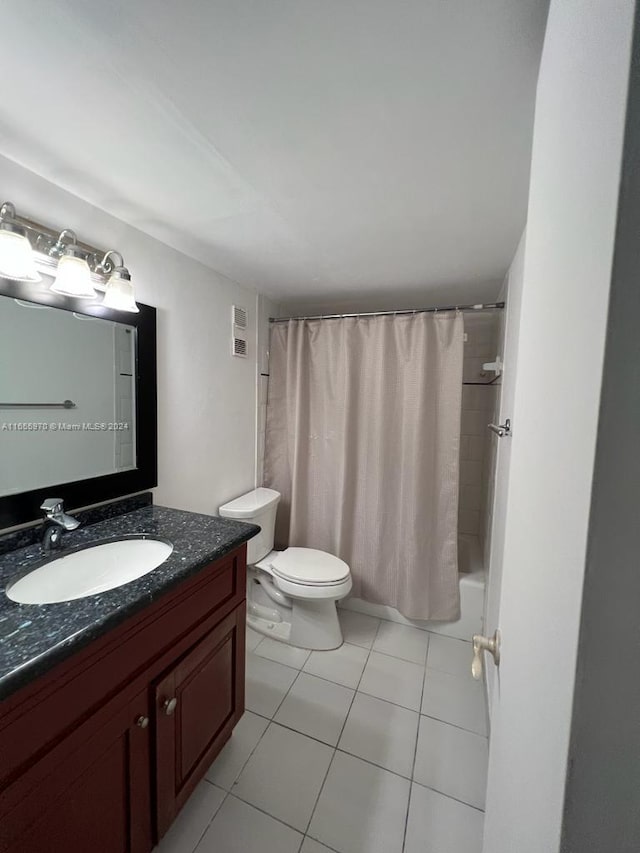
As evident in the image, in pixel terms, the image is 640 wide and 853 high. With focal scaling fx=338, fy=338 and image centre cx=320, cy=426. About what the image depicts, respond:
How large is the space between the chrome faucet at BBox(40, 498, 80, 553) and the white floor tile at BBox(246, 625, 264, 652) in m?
1.28

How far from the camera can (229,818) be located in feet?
3.69

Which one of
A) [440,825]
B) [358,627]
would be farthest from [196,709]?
[358,627]

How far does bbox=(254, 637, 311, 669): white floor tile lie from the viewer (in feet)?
5.96

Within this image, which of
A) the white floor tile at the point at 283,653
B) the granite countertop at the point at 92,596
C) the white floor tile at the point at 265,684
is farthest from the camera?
the white floor tile at the point at 283,653

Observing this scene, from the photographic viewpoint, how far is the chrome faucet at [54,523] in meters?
1.06

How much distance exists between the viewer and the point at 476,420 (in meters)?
2.51

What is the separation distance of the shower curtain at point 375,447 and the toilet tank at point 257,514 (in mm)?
254

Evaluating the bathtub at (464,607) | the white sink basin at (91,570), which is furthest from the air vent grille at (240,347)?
the bathtub at (464,607)

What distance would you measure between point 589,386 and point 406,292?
2178 millimetres

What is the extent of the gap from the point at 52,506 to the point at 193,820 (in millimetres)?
1138

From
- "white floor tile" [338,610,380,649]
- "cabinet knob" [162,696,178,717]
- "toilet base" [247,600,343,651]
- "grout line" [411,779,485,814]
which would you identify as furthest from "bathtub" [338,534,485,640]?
"cabinet knob" [162,696,178,717]

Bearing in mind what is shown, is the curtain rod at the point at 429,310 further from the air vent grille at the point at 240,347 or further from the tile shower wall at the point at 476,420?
the air vent grille at the point at 240,347

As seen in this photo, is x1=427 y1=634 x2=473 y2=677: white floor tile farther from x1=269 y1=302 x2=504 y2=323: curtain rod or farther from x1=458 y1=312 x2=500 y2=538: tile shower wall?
x1=269 y1=302 x2=504 y2=323: curtain rod

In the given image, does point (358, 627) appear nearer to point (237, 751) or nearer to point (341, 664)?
point (341, 664)
